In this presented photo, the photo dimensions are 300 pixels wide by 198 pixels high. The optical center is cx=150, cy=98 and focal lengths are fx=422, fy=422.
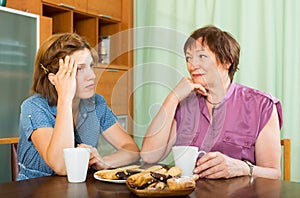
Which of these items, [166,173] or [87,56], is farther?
[87,56]

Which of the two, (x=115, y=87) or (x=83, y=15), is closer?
(x=115, y=87)

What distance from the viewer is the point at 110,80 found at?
3.99 ft

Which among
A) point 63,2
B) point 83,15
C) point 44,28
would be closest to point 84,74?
point 44,28

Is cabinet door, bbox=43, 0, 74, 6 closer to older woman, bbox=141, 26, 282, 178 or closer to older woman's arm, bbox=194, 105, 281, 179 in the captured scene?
older woman, bbox=141, 26, 282, 178

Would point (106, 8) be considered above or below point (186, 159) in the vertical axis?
above

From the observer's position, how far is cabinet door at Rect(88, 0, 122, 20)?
3.06 metres

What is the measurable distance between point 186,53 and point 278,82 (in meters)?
1.57

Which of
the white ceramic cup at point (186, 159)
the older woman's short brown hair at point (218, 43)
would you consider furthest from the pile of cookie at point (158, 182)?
the older woman's short brown hair at point (218, 43)

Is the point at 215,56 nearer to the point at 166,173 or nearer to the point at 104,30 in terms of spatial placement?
the point at 166,173

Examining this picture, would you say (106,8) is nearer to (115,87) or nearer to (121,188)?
(115,87)

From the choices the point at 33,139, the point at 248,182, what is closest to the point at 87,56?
the point at 33,139

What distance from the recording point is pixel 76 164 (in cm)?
107

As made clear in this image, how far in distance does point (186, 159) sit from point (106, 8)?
231 centimetres

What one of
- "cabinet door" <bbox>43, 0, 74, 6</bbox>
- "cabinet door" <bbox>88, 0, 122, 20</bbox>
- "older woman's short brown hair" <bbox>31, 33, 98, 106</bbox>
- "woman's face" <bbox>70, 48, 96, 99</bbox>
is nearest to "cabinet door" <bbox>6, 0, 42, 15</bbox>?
"cabinet door" <bbox>43, 0, 74, 6</bbox>
